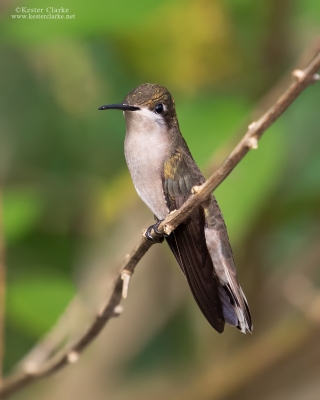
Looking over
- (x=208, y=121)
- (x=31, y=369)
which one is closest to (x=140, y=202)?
(x=208, y=121)

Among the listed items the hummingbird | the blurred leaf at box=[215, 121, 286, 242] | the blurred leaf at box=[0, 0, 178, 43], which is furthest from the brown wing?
the blurred leaf at box=[0, 0, 178, 43]

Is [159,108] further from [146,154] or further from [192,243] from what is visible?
[192,243]

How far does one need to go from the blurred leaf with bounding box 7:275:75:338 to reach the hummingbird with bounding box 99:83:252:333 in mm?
475

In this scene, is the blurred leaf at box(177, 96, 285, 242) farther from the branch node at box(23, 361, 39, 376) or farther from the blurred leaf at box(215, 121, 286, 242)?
the branch node at box(23, 361, 39, 376)

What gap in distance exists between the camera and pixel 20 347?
8.85 ft

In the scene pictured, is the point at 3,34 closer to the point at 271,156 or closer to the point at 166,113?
the point at 166,113

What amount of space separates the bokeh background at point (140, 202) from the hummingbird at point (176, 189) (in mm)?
86

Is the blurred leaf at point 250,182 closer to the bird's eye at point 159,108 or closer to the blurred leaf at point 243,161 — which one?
the blurred leaf at point 243,161

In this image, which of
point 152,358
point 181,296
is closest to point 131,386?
point 152,358

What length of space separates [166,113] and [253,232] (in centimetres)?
66

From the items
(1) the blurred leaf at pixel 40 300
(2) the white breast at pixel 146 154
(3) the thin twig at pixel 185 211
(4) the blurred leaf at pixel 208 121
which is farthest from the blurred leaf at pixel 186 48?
(3) the thin twig at pixel 185 211

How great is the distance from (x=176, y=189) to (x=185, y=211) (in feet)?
2.03

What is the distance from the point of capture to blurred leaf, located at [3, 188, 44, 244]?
1.96 metres

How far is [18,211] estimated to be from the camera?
197cm
